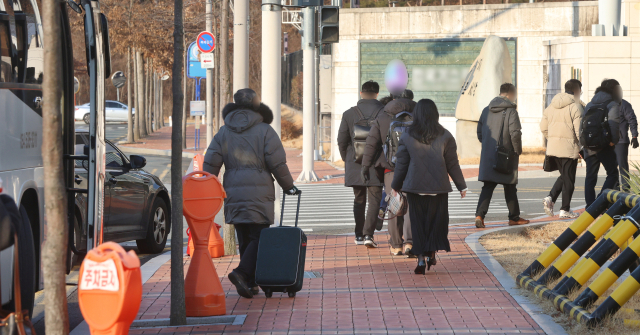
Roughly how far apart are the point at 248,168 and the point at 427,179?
196 cm

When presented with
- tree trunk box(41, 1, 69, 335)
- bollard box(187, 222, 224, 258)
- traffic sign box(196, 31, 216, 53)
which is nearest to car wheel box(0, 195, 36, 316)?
tree trunk box(41, 1, 69, 335)

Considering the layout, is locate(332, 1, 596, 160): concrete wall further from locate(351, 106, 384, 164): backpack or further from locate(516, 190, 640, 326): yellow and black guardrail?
locate(516, 190, 640, 326): yellow and black guardrail

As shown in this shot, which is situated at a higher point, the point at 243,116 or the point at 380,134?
the point at 243,116

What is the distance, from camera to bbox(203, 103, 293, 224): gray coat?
695 centimetres

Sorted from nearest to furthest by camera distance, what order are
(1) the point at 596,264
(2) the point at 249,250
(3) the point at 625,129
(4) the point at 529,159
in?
(1) the point at 596,264 < (2) the point at 249,250 < (3) the point at 625,129 < (4) the point at 529,159

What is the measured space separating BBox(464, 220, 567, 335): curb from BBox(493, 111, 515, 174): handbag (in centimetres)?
82

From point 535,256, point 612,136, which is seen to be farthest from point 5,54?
point 612,136

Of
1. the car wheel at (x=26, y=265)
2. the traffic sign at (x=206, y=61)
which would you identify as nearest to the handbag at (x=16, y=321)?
the car wheel at (x=26, y=265)

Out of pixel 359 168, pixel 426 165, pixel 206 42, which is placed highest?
pixel 206 42

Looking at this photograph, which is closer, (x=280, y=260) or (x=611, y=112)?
(x=280, y=260)

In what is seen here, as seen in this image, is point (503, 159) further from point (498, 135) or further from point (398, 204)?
point (398, 204)

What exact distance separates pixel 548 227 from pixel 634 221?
5319 millimetres

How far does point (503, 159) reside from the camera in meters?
11.2

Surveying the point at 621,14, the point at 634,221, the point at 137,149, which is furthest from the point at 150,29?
the point at 634,221
